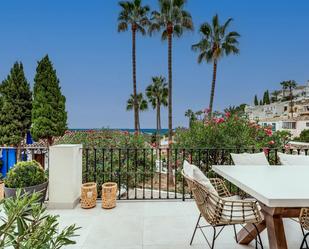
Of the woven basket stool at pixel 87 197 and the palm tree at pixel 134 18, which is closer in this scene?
the woven basket stool at pixel 87 197

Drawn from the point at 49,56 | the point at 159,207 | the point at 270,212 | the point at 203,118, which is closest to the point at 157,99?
the point at 49,56

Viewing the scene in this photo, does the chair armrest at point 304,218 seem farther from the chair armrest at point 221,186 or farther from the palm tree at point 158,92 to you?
the palm tree at point 158,92

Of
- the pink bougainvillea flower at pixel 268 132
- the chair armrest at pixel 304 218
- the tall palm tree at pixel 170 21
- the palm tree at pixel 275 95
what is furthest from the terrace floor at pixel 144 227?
the palm tree at pixel 275 95

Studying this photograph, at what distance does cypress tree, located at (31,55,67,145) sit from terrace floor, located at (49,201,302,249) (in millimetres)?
8859

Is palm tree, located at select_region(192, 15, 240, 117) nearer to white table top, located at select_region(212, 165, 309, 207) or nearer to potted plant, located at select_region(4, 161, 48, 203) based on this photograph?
white table top, located at select_region(212, 165, 309, 207)

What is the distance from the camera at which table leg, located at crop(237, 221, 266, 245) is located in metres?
2.40

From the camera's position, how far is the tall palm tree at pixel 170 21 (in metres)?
11.2

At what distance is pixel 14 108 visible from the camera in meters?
11.0

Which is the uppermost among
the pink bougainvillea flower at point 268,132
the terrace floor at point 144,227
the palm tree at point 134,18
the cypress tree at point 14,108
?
the palm tree at point 134,18

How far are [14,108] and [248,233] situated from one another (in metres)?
11.7

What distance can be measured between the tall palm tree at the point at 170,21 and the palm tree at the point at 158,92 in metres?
10.8

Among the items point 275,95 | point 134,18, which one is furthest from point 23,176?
point 275,95

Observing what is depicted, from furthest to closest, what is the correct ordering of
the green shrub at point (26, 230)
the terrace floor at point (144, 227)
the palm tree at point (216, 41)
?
the palm tree at point (216, 41)
the terrace floor at point (144, 227)
the green shrub at point (26, 230)

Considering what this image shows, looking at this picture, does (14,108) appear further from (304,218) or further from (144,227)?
(304,218)
